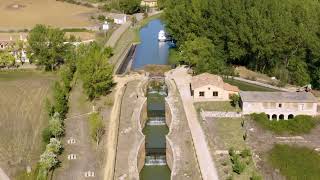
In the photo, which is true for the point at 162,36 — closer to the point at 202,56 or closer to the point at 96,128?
the point at 202,56

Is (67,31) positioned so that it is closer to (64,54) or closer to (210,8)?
(64,54)

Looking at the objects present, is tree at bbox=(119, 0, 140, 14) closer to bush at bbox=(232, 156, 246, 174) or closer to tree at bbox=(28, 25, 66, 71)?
tree at bbox=(28, 25, 66, 71)

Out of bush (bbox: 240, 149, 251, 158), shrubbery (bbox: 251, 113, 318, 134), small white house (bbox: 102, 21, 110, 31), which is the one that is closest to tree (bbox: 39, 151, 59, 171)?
bush (bbox: 240, 149, 251, 158)

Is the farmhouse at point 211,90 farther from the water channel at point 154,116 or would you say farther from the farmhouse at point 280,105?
the water channel at point 154,116

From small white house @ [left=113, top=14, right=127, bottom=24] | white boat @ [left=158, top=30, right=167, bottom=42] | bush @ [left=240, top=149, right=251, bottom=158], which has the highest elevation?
small white house @ [left=113, top=14, right=127, bottom=24]

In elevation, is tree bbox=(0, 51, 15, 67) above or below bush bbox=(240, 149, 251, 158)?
above

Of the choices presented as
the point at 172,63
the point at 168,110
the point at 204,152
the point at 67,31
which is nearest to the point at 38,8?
the point at 67,31

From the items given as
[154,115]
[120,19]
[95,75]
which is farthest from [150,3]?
[154,115]
